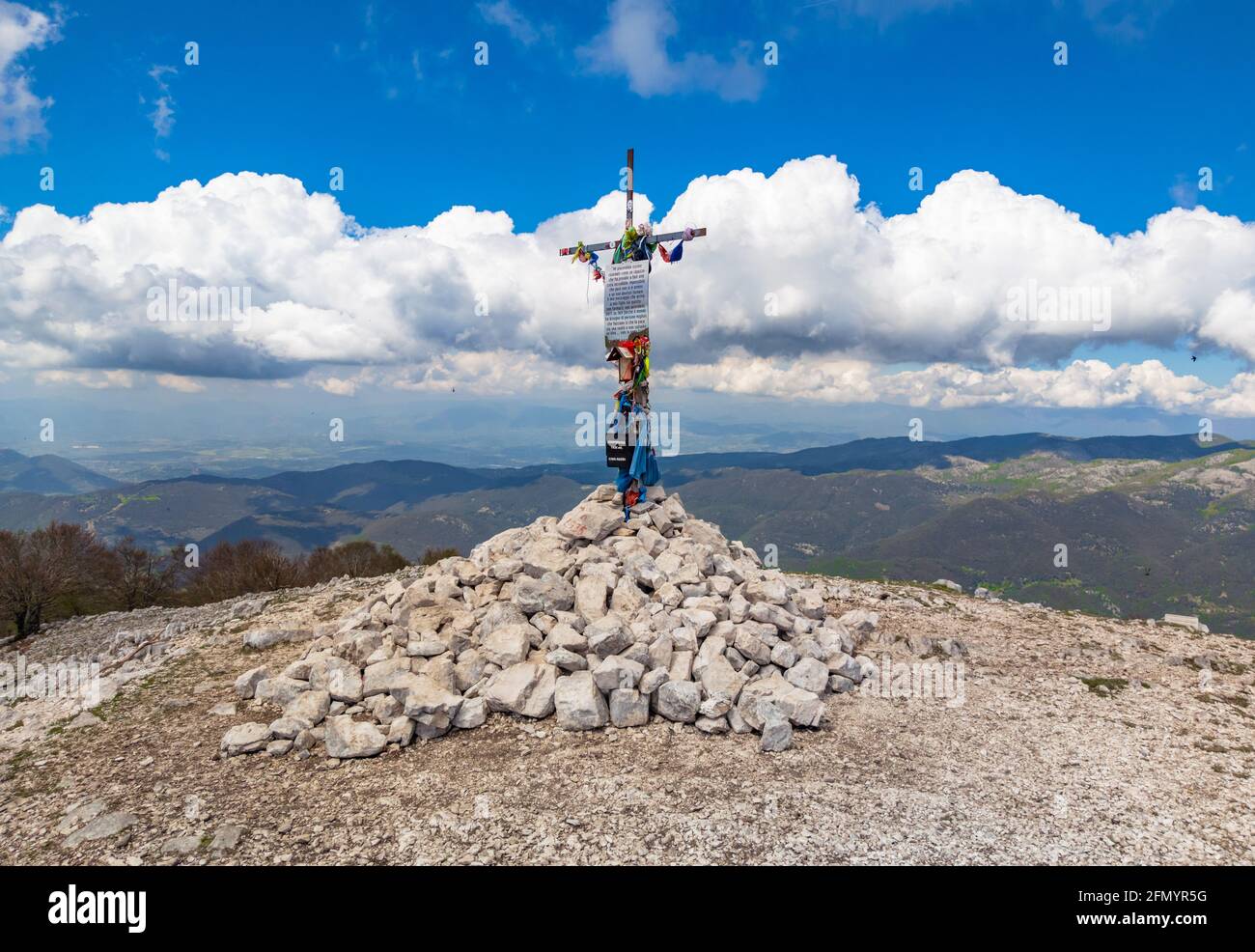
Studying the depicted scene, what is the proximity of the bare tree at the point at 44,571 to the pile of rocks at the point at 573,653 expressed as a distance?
26315mm

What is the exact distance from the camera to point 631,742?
1252cm

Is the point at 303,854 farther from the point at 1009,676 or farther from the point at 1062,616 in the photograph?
the point at 1062,616

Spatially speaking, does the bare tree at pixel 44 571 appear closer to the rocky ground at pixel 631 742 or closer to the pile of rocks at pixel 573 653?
the rocky ground at pixel 631 742

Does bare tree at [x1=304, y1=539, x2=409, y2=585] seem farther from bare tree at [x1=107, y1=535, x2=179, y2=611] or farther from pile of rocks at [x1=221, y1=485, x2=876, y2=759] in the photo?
pile of rocks at [x1=221, y1=485, x2=876, y2=759]

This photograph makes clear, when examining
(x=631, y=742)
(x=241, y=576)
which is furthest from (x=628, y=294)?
(x=241, y=576)

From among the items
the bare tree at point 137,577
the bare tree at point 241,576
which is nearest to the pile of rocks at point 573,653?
the bare tree at point 241,576

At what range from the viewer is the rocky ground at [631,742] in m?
9.41

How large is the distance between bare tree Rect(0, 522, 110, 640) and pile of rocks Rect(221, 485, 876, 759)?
26.3 metres

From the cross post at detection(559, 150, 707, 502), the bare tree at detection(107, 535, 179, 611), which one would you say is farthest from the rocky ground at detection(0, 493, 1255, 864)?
the bare tree at detection(107, 535, 179, 611)

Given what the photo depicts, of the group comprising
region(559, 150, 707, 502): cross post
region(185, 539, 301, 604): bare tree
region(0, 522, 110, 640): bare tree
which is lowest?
region(185, 539, 301, 604): bare tree

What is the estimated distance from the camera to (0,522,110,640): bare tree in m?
31.9

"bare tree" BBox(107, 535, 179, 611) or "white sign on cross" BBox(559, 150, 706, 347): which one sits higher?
"white sign on cross" BBox(559, 150, 706, 347)

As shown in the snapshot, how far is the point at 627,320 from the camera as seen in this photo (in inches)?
826
